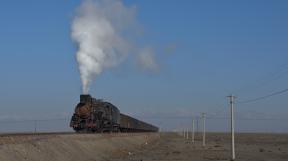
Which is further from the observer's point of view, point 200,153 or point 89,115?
point 89,115

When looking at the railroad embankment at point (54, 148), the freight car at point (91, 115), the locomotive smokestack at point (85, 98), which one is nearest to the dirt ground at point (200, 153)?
the railroad embankment at point (54, 148)

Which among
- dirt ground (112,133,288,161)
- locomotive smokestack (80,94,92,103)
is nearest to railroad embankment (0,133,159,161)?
dirt ground (112,133,288,161)

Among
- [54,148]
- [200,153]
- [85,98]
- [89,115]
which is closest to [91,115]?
[89,115]

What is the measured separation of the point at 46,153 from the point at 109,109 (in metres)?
32.7

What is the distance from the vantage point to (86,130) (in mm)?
60938

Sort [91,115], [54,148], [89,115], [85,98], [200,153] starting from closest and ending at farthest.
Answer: [54,148] < [200,153] < [89,115] < [91,115] < [85,98]

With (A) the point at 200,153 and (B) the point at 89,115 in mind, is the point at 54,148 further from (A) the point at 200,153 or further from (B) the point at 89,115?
(A) the point at 200,153

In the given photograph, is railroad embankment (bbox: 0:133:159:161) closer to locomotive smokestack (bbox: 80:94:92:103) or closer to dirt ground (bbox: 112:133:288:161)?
dirt ground (bbox: 112:133:288:161)

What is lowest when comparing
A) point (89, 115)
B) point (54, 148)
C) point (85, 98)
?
point (54, 148)

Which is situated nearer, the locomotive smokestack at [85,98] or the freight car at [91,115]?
the freight car at [91,115]

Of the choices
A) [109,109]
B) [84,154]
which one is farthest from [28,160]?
[109,109]

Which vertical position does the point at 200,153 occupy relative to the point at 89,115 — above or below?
below

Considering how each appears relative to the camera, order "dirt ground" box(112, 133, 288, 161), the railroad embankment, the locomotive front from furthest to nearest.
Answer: the locomotive front
"dirt ground" box(112, 133, 288, 161)
the railroad embankment

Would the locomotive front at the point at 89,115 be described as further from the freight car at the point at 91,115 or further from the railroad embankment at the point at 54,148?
the railroad embankment at the point at 54,148
